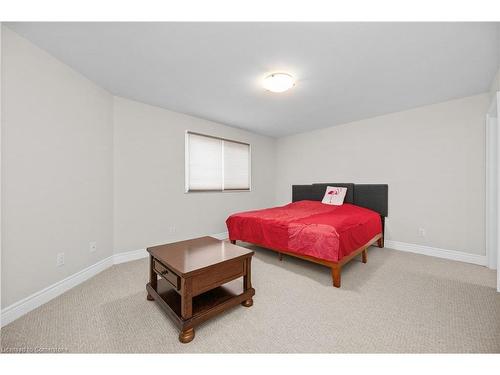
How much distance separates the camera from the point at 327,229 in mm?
2100

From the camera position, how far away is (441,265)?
2518 millimetres

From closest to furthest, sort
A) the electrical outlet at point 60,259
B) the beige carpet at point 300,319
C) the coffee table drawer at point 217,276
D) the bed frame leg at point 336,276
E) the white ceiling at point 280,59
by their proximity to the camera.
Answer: the beige carpet at point 300,319
the coffee table drawer at point 217,276
the white ceiling at point 280,59
the electrical outlet at point 60,259
the bed frame leg at point 336,276

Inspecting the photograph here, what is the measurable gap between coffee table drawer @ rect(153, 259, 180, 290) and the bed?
137 centimetres

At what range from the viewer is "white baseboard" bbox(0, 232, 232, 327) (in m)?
1.47

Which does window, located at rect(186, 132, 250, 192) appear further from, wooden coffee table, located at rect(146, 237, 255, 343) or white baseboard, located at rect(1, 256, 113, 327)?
wooden coffee table, located at rect(146, 237, 255, 343)

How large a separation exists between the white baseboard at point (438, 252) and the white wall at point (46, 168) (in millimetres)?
4218

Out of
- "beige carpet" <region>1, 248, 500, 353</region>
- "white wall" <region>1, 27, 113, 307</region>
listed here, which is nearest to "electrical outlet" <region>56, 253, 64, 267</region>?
"white wall" <region>1, 27, 113, 307</region>

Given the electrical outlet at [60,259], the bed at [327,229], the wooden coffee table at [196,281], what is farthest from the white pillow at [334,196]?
the electrical outlet at [60,259]

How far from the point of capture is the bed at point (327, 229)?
2.04m

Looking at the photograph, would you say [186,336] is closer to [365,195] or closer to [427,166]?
[365,195]

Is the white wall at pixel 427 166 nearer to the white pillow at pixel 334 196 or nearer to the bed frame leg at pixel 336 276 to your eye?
the white pillow at pixel 334 196

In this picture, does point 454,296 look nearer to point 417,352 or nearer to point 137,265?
point 417,352
